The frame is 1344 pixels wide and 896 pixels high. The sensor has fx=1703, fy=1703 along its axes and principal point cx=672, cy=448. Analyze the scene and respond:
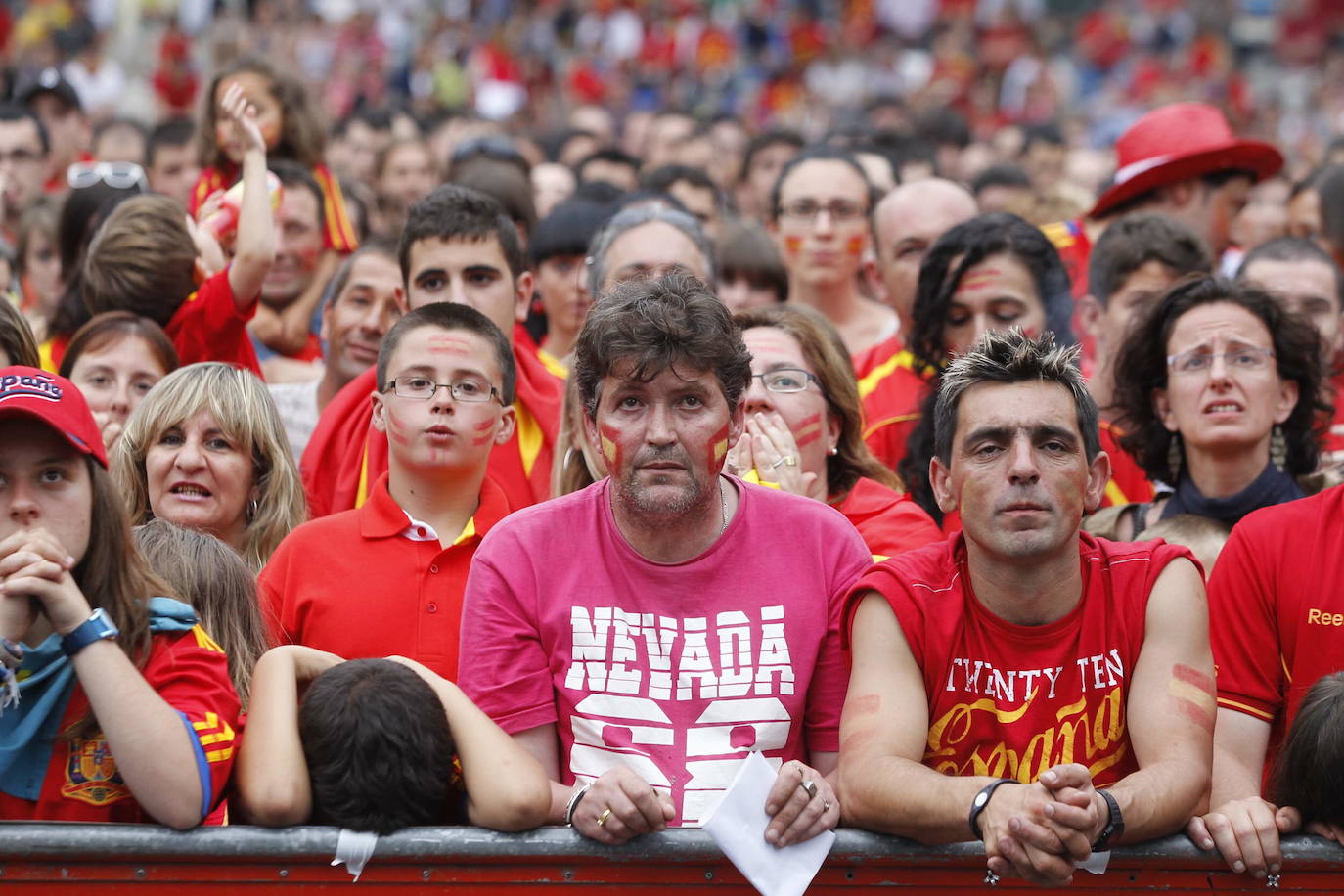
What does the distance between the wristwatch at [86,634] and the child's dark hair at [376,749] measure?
0.44 metres

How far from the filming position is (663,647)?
3.51m

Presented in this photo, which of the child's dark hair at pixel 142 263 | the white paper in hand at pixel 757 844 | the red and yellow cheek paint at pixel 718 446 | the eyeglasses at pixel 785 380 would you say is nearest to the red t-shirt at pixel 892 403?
the eyeglasses at pixel 785 380

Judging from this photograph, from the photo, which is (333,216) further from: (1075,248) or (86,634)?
(86,634)

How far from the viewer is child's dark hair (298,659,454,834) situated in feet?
10.4

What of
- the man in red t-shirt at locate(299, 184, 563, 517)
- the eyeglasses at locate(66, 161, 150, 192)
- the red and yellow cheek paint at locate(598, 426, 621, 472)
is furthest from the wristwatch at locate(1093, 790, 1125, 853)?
the eyeglasses at locate(66, 161, 150, 192)

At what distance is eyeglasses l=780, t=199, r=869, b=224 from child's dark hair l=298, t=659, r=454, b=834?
4.35 m

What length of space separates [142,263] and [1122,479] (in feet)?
10.8

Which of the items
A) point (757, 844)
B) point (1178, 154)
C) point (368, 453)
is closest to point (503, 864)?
point (757, 844)

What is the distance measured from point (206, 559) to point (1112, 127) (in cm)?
1390

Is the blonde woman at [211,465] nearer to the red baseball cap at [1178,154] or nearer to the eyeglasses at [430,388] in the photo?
the eyeglasses at [430,388]

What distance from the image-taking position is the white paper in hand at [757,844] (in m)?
3.08

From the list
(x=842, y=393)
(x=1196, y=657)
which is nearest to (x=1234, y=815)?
(x=1196, y=657)

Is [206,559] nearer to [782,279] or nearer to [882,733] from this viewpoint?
[882,733]

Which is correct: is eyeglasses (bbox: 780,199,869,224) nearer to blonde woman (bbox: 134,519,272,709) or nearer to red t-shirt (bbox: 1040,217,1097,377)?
red t-shirt (bbox: 1040,217,1097,377)
